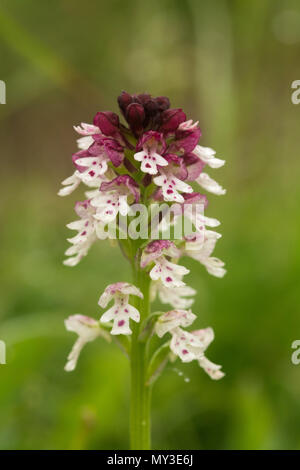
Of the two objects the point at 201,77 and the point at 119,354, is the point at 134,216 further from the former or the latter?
the point at 201,77

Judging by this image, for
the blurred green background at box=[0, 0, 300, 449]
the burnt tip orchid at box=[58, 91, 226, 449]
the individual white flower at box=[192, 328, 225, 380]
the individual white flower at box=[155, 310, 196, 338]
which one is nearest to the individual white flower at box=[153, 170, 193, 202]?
the burnt tip orchid at box=[58, 91, 226, 449]

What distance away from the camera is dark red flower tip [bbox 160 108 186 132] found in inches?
85.6

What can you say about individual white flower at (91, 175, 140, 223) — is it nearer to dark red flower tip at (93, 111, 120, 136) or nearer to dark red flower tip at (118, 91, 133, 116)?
dark red flower tip at (93, 111, 120, 136)

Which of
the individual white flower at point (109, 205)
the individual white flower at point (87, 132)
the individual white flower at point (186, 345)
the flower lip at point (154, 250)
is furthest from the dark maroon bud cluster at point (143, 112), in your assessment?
the individual white flower at point (186, 345)

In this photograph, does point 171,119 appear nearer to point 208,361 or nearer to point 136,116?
point 136,116

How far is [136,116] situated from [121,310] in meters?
0.60

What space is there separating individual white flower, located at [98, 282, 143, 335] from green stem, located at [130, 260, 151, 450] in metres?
0.07

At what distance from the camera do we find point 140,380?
2.22m

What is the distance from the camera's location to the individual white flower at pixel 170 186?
6.64 ft

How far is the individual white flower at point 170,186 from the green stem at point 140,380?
0.94 feet

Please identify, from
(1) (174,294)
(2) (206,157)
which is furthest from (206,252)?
(2) (206,157)

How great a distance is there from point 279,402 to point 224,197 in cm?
230

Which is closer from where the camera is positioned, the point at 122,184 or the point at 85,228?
the point at 122,184

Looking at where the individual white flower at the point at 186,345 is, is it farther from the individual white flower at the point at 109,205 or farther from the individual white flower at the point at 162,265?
the individual white flower at the point at 109,205
